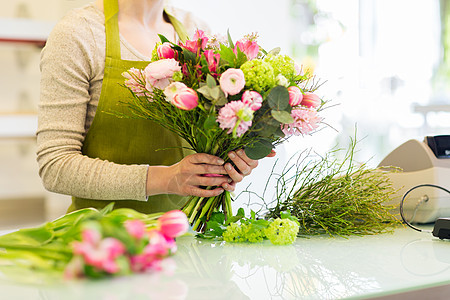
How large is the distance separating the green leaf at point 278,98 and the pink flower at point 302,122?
0.13 feet

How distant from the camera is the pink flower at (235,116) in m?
0.91

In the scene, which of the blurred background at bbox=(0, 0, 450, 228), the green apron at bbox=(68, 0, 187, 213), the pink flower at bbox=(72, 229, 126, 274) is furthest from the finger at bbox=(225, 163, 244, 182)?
the blurred background at bbox=(0, 0, 450, 228)

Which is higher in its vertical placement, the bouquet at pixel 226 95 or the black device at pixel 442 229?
the bouquet at pixel 226 95

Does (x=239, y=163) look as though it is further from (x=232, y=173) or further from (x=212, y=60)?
(x=212, y=60)

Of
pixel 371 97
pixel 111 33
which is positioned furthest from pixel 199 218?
pixel 371 97

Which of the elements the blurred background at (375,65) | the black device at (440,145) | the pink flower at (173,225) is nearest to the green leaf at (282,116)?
the pink flower at (173,225)

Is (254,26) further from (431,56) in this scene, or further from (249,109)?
(249,109)

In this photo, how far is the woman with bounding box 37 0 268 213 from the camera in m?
1.19

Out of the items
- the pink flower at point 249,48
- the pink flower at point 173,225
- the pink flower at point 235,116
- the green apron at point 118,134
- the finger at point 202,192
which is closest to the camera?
the pink flower at point 173,225

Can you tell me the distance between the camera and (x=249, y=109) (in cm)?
92

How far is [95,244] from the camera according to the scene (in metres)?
0.61

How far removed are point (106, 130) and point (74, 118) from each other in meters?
0.11

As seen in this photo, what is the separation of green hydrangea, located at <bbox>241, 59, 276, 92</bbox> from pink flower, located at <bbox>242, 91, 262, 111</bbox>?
3 centimetres

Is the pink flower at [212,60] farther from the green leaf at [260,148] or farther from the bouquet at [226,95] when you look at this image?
the green leaf at [260,148]
